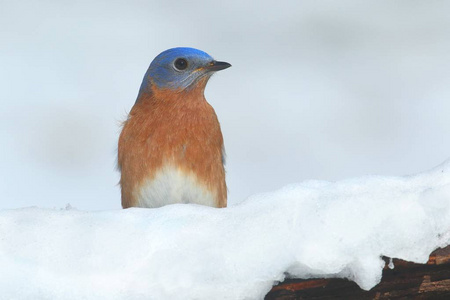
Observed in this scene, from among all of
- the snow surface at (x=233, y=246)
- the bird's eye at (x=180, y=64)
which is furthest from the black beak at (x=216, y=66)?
the snow surface at (x=233, y=246)

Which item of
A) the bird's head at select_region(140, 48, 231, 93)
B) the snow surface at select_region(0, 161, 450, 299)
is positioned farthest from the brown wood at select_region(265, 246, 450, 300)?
the bird's head at select_region(140, 48, 231, 93)

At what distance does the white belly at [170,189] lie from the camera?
13.4 ft

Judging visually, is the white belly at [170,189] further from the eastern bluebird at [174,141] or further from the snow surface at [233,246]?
the snow surface at [233,246]

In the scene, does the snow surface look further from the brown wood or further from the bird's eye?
the bird's eye

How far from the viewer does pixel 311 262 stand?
2436 mm

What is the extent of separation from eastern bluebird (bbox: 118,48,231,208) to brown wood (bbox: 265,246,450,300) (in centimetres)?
165

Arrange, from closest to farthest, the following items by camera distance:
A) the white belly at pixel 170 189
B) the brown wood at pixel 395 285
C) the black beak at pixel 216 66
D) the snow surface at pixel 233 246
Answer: the snow surface at pixel 233 246 → the brown wood at pixel 395 285 → the white belly at pixel 170 189 → the black beak at pixel 216 66

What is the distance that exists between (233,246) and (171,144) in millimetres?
1645

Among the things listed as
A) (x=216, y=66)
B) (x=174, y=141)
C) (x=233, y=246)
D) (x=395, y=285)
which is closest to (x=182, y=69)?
(x=216, y=66)

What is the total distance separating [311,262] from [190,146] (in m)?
1.81

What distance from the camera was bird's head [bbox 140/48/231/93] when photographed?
14.5 ft

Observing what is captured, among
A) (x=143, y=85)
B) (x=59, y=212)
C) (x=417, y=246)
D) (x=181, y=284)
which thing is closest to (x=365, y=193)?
(x=417, y=246)

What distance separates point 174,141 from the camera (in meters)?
4.10

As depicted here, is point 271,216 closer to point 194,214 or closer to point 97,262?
point 194,214
